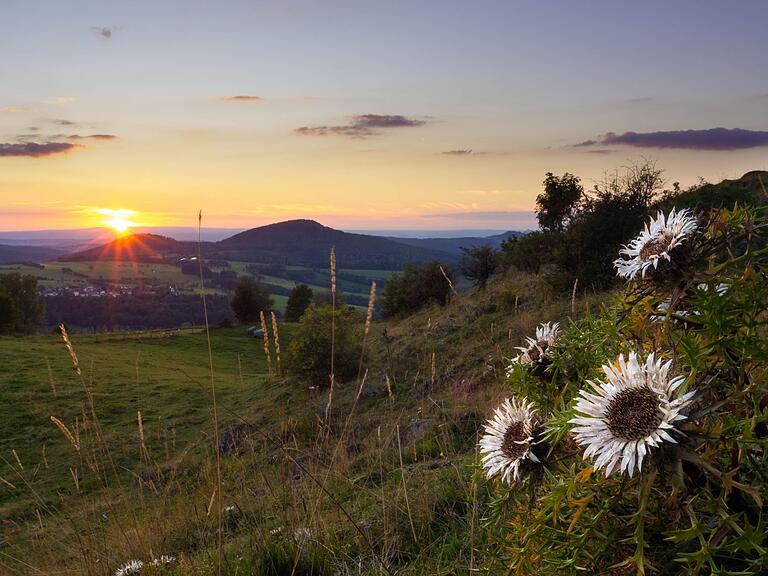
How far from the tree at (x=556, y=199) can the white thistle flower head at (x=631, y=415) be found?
24.3 metres

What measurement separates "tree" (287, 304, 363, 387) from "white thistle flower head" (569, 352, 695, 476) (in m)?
17.5

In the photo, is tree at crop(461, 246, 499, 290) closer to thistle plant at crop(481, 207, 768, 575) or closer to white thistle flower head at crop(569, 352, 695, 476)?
thistle plant at crop(481, 207, 768, 575)

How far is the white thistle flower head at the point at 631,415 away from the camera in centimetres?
116

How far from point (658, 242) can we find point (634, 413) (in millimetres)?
532

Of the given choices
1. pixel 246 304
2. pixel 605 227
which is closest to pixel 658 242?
pixel 605 227

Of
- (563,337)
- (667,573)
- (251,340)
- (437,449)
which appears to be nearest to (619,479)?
(667,573)

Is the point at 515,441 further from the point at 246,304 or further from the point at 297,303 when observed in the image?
the point at 297,303

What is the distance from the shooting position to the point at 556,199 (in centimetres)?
2661

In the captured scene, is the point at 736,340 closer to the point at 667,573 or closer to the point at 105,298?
the point at 667,573

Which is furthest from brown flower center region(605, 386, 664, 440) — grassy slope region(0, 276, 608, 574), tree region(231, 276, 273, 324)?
tree region(231, 276, 273, 324)

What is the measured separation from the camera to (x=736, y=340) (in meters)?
1.25

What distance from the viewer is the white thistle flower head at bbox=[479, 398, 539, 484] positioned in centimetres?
157

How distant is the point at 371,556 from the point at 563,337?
1.87 meters

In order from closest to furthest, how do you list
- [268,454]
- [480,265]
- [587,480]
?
[587,480] → [268,454] → [480,265]
